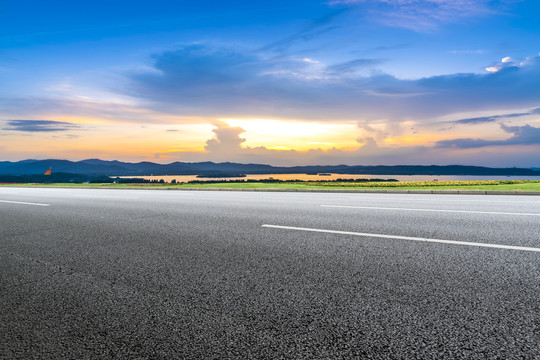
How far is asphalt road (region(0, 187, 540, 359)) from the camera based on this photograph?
2.53m

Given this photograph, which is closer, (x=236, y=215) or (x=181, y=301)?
(x=181, y=301)

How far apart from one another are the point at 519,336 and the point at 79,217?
991 cm

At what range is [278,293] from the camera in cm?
348

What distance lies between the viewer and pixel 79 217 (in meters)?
9.40

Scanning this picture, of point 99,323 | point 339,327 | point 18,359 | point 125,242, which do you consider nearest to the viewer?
point 18,359

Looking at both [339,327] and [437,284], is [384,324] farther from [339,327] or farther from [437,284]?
[437,284]

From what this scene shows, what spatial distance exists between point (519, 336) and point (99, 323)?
11.1 ft

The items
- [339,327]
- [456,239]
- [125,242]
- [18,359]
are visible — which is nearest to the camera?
[18,359]

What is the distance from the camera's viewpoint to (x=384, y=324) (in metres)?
2.74

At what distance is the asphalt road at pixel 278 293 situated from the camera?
2529 mm

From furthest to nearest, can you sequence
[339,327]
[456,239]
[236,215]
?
[236,215]
[456,239]
[339,327]

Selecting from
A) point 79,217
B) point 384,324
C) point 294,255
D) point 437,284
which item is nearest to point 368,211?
point 294,255

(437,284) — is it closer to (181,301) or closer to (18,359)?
(181,301)

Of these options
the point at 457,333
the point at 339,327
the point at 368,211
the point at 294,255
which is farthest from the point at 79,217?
the point at 457,333
